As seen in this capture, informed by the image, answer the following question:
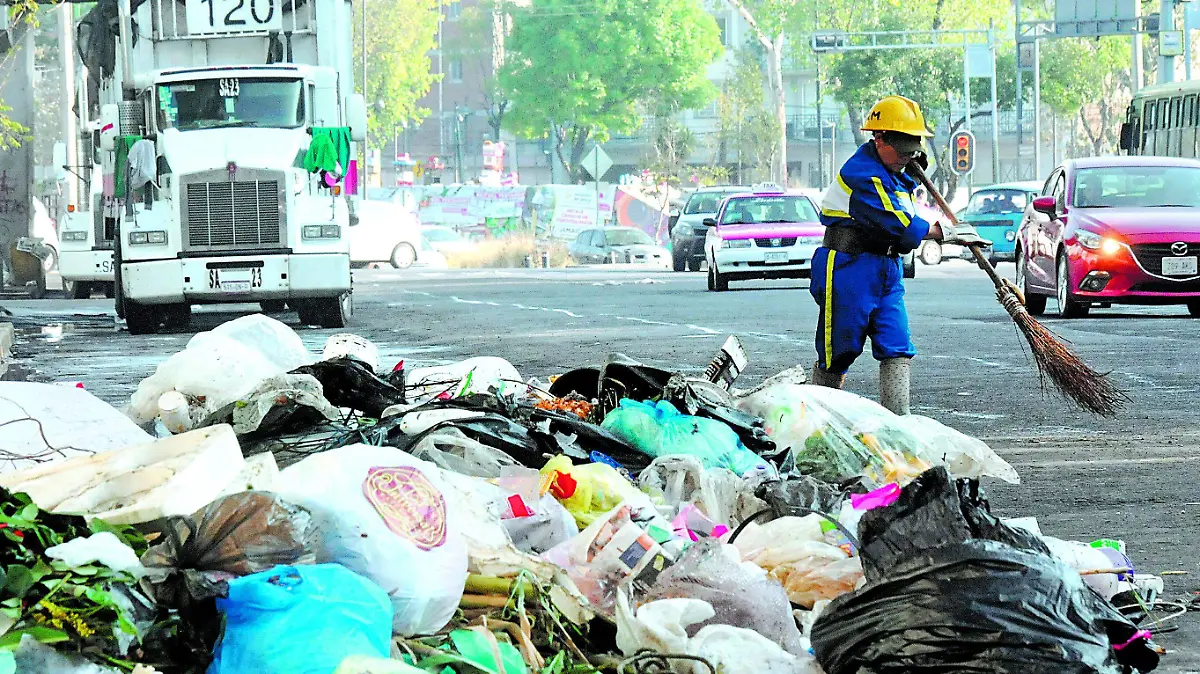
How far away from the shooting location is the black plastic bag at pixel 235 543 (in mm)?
4039

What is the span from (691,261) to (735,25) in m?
60.7

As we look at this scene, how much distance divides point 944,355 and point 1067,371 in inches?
220

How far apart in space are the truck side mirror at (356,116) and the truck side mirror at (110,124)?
2.41m

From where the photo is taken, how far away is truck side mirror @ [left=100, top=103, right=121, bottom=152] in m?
18.8

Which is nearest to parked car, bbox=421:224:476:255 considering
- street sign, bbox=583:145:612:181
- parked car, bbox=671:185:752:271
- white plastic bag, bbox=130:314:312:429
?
street sign, bbox=583:145:612:181

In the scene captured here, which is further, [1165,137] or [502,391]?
[1165,137]

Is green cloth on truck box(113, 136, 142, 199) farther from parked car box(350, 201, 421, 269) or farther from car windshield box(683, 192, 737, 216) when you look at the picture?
parked car box(350, 201, 421, 269)

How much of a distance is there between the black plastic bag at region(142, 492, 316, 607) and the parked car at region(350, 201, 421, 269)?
123ft

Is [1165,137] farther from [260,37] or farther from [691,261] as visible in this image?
[260,37]

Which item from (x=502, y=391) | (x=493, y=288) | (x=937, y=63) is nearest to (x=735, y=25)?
(x=937, y=63)

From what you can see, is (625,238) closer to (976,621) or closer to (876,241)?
(876,241)

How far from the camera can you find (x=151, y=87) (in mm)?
18328

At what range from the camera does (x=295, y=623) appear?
3803 mm

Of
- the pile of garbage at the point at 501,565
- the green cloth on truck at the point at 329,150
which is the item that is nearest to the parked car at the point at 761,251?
the green cloth on truck at the point at 329,150
